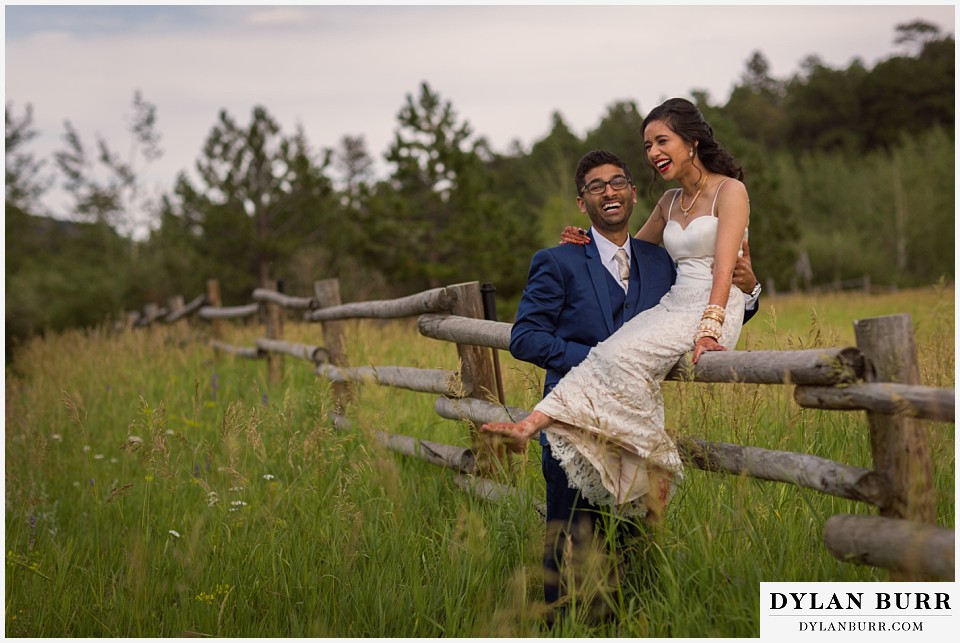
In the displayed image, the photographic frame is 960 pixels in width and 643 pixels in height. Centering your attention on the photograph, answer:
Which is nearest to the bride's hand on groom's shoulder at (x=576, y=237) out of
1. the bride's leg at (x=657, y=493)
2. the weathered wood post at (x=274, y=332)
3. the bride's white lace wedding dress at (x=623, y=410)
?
the bride's white lace wedding dress at (x=623, y=410)

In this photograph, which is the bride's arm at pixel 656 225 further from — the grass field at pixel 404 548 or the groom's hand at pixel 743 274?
the grass field at pixel 404 548

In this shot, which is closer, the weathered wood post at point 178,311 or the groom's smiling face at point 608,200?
the groom's smiling face at point 608,200

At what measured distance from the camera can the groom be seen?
2941 mm

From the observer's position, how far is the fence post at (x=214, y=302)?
37.5 ft

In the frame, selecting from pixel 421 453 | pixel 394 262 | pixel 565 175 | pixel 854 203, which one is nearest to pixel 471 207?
pixel 394 262

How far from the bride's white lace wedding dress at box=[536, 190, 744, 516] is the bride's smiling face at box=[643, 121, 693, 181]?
0.51 metres

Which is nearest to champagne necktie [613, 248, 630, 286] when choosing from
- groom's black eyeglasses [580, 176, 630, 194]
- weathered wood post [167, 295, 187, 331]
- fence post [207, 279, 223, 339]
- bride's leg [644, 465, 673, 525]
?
groom's black eyeglasses [580, 176, 630, 194]

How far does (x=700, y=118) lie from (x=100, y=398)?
616cm

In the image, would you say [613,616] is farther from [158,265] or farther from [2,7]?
[158,265]

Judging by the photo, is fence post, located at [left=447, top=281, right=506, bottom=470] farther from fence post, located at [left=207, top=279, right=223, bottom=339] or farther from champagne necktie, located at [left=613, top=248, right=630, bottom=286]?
fence post, located at [left=207, top=279, right=223, bottom=339]

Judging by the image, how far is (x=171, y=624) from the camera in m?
3.10

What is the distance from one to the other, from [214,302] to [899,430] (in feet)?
37.1

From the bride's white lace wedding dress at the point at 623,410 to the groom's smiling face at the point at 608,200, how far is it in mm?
344

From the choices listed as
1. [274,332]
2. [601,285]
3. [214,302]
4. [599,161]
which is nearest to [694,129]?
[599,161]
